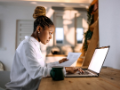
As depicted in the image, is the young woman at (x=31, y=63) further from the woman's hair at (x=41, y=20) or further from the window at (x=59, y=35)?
the window at (x=59, y=35)

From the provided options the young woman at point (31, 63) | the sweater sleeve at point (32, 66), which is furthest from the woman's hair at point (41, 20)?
the sweater sleeve at point (32, 66)

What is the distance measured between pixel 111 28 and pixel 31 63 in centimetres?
102

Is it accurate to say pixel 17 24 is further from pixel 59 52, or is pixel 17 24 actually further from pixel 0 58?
pixel 59 52

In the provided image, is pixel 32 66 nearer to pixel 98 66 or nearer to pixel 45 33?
pixel 45 33

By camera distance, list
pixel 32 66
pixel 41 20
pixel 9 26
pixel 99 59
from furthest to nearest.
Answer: pixel 9 26
pixel 41 20
pixel 99 59
pixel 32 66

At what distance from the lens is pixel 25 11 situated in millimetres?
4000

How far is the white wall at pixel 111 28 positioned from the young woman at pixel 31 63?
0.59 metres

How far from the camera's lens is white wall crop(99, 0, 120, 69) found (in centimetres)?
117

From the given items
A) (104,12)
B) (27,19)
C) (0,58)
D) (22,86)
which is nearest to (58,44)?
(27,19)

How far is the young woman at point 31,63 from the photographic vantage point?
77 centimetres

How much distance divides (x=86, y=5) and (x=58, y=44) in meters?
1.67

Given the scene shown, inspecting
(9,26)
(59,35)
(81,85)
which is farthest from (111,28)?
(9,26)

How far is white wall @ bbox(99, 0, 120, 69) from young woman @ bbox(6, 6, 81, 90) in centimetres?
59

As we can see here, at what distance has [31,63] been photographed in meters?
0.78
